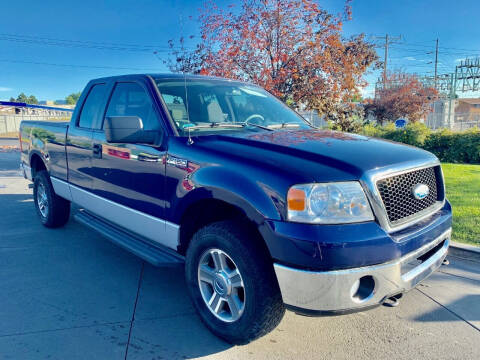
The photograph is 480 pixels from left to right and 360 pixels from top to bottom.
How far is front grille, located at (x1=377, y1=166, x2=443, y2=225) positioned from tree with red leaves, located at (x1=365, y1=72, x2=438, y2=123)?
27.7m

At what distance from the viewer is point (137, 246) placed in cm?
353

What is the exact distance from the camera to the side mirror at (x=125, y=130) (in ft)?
10.3

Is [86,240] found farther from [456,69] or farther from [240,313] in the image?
[456,69]

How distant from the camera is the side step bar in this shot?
322 cm

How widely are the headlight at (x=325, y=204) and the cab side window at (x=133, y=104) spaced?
1.55 metres

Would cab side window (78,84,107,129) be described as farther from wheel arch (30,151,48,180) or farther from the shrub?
the shrub

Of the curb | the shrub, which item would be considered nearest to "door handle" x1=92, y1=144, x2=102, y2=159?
the curb

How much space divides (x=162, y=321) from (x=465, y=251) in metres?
3.47

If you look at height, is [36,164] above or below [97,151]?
below

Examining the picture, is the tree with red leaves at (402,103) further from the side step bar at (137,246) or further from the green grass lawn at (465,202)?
the side step bar at (137,246)

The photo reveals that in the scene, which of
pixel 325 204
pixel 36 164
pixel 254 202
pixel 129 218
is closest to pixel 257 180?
pixel 254 202

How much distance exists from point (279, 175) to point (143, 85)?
1903 millimetres

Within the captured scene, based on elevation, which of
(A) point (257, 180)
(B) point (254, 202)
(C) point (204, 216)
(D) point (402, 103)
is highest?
(D) point (402, 103)

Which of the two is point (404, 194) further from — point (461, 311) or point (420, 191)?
point (461, 311)
